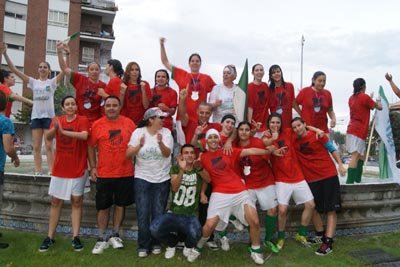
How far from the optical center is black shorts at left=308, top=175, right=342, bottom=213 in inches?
230

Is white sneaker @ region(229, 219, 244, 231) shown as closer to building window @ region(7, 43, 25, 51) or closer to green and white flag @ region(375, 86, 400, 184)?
green and white flag @ region(375, 86, 400, 184)

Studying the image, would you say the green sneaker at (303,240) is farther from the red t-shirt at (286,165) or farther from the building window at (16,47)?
the building window at (16,47)

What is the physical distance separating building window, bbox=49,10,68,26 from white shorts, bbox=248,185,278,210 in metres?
41.2

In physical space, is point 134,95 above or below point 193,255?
above

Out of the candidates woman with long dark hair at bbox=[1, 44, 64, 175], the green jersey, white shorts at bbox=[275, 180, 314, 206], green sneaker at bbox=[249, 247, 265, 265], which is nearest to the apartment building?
woman with long dark hair at bbox=[1, 44, 64, 175]

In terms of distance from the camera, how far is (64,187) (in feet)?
17.9

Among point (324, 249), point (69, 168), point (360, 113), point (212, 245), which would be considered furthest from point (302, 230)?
point (69, 168)

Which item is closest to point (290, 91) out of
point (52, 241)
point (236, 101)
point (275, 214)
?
point (236, 101)

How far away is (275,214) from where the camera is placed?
5648 mm

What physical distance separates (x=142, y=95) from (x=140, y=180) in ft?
5.06

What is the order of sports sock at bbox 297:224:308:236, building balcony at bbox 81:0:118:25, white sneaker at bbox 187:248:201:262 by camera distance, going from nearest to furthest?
white sneaker at bbox 187:248:201:262 < sports sock at bbox 297:224:308:236 < building balcony at bbox 81:0:118:25

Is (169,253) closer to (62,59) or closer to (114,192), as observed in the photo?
(114,192)

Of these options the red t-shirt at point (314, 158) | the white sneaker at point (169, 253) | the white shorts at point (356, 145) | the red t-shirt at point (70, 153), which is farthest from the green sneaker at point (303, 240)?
the red t-shirt at point (70, 153)

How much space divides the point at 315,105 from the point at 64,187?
4.39 metres
